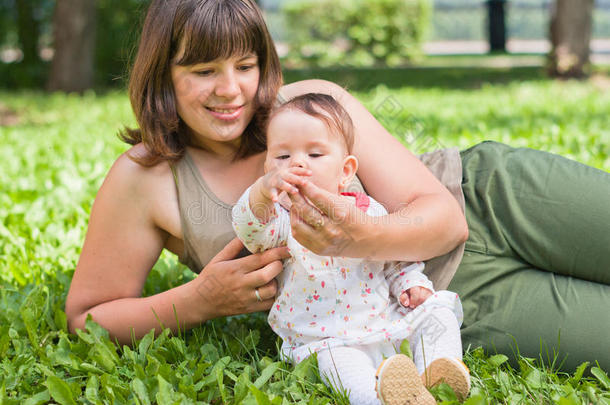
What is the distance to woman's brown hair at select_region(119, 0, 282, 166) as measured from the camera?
192cm


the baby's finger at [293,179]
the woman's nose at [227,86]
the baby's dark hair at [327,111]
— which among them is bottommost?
the baby's finger at [293,179]

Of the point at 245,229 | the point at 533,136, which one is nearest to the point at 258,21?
the point at 245,229

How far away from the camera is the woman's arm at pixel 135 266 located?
2025 millimetres

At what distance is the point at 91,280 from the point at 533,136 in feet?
12.1

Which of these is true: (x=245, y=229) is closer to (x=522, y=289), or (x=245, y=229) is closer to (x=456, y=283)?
(x=456, y=283)

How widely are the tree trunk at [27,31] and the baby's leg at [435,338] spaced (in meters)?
11.3

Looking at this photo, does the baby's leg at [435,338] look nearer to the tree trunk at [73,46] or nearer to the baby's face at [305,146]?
the baby's face at [305,146]

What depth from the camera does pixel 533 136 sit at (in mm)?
4871

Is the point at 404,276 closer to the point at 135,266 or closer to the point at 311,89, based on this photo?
the point at 311,89

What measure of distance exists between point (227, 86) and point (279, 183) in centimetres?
48

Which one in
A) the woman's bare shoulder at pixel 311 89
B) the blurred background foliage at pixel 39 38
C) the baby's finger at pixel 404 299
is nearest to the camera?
the baby's finger at pixel 404 299

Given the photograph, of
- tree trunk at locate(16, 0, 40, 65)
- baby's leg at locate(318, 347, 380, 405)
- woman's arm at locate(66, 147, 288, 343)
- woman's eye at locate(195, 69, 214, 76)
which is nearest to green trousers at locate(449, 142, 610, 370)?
baby's leg at locate(318, 347, 380, 405)

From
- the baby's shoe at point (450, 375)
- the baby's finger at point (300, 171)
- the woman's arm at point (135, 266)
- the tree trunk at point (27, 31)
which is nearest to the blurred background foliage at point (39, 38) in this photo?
the tree trunk at point (27, 31)

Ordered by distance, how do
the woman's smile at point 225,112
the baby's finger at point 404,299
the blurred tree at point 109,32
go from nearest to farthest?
the baby's finger at point 404,299
the woman's smile at point 225,112
the blurred tree at point 109,32
